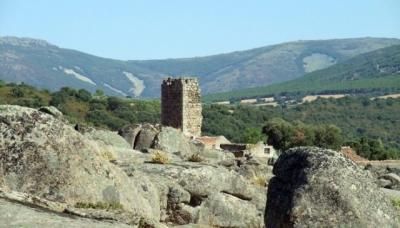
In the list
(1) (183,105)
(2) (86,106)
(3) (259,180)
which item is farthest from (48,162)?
(2) (86,106)

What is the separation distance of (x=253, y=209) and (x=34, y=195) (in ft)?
25.7

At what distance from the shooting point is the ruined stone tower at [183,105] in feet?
173

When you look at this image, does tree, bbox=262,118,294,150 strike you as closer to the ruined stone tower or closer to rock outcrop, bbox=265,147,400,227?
the ruined stone tower

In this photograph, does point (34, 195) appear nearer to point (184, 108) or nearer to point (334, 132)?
point (184, 108)

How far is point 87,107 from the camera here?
345 feet

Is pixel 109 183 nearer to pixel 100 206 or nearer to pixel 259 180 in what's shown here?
pixel 100 206

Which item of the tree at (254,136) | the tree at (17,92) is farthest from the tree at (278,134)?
the tree at (17,92)

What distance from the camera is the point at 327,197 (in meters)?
12.2

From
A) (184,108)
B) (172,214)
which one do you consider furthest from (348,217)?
(184,108)

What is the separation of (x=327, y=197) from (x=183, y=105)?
40.9 meters

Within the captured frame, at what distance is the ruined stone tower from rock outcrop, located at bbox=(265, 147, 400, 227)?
3892 cm

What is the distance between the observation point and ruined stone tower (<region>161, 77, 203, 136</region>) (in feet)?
173

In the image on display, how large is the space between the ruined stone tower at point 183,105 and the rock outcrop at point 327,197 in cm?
3892

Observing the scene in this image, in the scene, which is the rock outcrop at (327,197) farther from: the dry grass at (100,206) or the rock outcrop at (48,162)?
the dry grass at (100,206)
